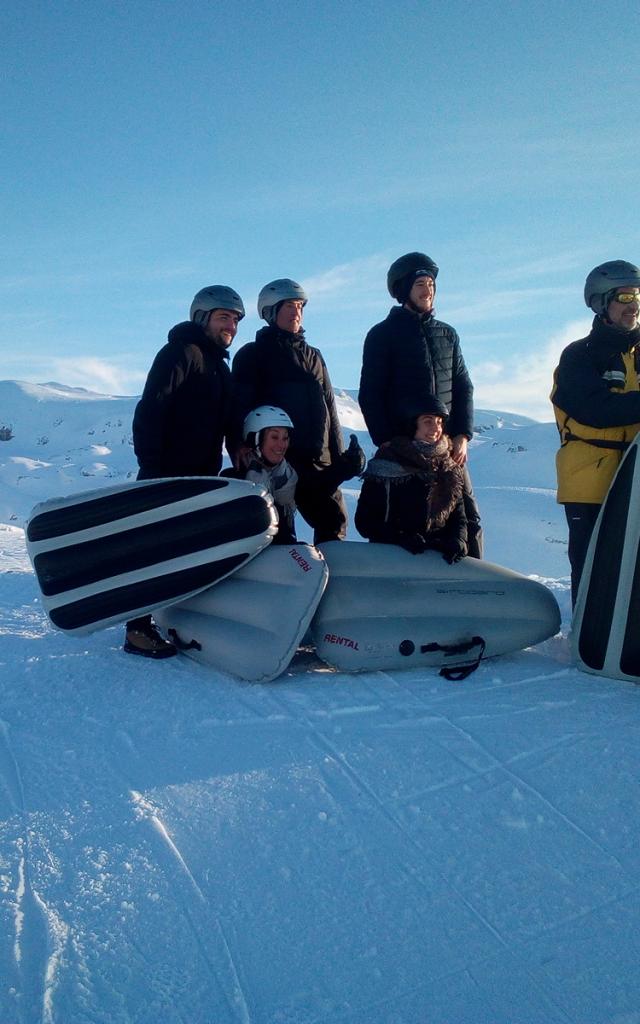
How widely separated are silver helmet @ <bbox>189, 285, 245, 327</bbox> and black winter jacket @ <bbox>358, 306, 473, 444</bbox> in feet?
2.81

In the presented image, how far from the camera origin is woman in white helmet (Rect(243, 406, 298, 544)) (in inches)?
166

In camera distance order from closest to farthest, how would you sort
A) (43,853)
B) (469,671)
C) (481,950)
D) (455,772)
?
(481,950)
(43,853)
(455,772)
(469,671)

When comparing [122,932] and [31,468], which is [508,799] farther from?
[31,468]

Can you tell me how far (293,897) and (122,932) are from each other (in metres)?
0.47

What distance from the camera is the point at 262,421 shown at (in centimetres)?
421

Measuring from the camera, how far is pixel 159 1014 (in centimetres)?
177

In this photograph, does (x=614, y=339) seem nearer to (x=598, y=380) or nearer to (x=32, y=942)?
(x=598, y=380)

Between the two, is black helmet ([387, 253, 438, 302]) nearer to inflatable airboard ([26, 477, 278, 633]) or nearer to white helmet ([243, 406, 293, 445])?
white helmet ([243, 406, 293, 445])

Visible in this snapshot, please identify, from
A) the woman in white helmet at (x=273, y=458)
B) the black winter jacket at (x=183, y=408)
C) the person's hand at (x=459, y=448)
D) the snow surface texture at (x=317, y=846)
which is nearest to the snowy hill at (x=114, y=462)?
the person's hand at (x=459, y=448)

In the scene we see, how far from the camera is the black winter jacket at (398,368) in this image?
4508 mm

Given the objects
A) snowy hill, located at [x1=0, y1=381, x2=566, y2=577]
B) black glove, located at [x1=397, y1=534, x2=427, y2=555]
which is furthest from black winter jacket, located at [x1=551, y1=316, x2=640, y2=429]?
snowy hill, located at [x1=0, y1=381, x2=566, y2=577]

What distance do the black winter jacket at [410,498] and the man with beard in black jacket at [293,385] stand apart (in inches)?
16.5

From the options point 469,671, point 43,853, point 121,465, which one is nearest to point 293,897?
point 43,853

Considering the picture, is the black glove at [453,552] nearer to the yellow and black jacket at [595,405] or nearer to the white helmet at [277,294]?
the yellow and black jacket at [595,405]
